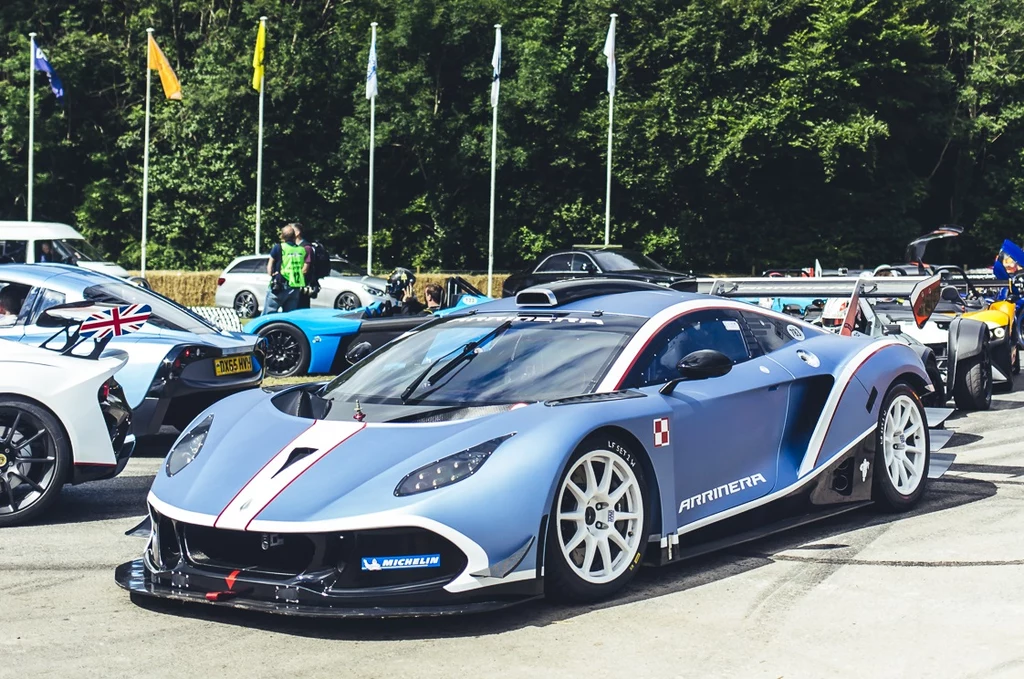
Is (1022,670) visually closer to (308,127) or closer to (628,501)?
(628,501)

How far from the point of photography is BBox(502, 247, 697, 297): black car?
2716 cm

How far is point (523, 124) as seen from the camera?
4097 centimetres

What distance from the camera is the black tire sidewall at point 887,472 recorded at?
23.2ft

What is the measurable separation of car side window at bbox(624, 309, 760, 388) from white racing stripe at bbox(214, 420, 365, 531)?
4.42 ft

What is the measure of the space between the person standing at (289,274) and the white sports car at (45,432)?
910 centimetres

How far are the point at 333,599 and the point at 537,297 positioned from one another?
2.22m

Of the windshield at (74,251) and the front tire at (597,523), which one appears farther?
the windshield at (74,251)

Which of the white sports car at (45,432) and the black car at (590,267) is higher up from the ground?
the black car at (590,267)

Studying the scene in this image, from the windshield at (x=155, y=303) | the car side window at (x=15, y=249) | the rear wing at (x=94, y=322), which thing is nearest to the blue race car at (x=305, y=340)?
the windshield at (x=155, y=303)

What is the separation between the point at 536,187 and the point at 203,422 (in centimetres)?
3679

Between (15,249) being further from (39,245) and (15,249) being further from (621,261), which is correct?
(621,261)

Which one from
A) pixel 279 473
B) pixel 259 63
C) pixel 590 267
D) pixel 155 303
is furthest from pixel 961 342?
pixel 259 63

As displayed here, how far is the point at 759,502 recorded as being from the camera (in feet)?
20.6

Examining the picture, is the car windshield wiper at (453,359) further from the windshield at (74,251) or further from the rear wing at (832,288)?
the windshield at (74,251)
